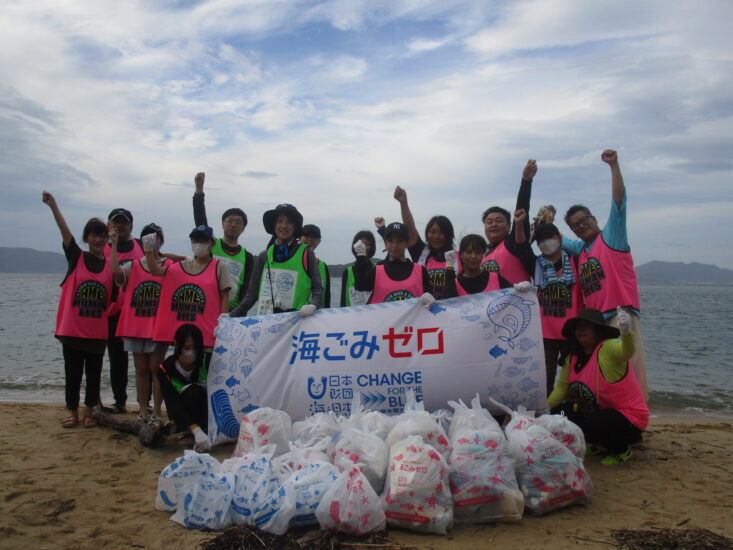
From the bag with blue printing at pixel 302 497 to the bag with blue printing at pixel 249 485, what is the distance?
0.11 metres

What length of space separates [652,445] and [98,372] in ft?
18.6

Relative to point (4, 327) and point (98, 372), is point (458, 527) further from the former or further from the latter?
point (4, 327)

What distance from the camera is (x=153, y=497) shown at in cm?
374

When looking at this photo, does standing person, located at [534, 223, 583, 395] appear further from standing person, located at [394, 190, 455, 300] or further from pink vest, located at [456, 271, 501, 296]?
standing person, located at [394, 190, 455, 300]

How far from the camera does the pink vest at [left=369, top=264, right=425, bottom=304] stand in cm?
492

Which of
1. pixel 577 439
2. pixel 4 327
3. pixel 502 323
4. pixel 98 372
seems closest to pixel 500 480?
pixel 577 439

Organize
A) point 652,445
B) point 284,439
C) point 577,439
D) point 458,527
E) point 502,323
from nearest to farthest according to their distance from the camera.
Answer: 1. point 458,527
2. point 577,439
3. point 284,439
4. point 502,323
5. point 652,445

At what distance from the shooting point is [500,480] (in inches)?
127

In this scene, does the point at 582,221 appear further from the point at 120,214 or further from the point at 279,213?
the point at 120,214

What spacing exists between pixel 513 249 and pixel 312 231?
2.36 meters

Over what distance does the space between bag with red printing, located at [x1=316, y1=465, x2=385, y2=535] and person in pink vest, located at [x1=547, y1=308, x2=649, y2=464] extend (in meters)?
2.26

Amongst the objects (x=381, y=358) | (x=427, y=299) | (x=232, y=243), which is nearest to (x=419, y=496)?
(x=381, y=358)

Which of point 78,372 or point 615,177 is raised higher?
point 615,177

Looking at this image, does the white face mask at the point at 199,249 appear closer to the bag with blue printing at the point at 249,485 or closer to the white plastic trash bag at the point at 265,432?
the white plastic trash bag at the point at 265,432
